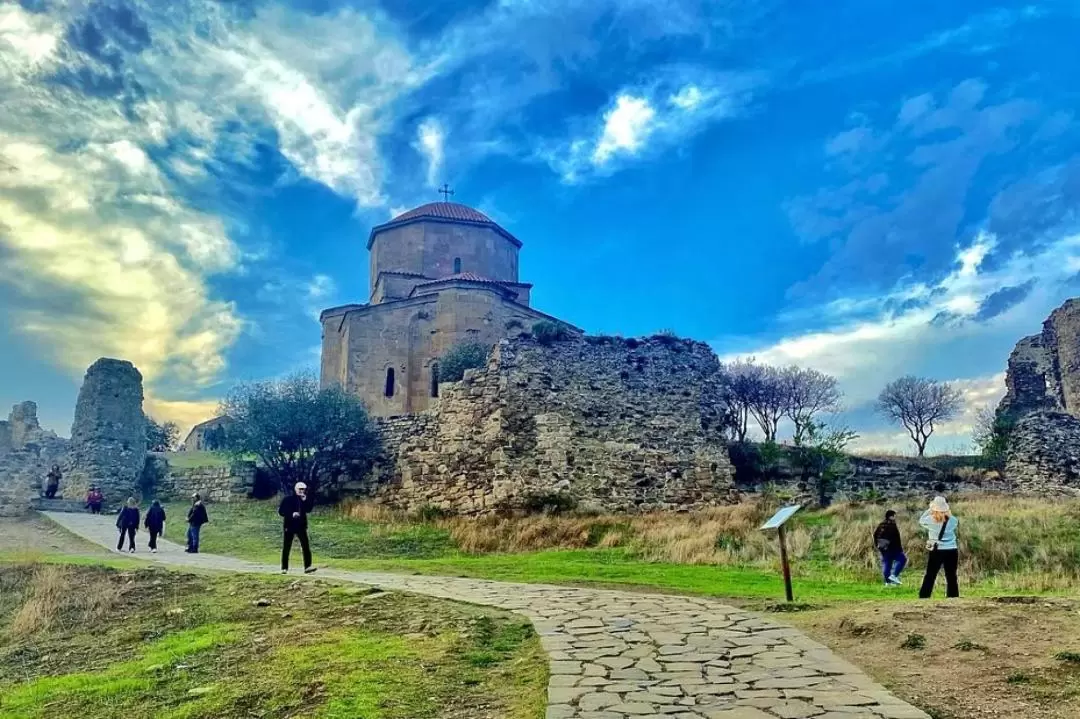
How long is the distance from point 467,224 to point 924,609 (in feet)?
109

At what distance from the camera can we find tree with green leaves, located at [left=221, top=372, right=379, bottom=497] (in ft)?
85.6

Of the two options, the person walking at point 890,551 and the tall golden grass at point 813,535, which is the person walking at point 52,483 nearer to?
the tall golden grass at point 813,535

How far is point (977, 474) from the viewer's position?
24859mm

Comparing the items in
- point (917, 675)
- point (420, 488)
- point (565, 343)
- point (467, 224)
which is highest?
point (467, 224)

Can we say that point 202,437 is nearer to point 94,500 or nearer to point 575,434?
point 94,500

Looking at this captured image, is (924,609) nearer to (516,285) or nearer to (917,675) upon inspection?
(917,675)

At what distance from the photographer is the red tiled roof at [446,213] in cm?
3906

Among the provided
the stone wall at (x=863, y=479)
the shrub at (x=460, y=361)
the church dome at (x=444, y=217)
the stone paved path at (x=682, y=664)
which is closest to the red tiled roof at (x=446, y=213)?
the church dome at (x=444, y=217)

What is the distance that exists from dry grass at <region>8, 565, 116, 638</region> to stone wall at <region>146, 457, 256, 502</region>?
1386cm

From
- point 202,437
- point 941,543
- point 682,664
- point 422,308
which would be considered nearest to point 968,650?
point 682,664

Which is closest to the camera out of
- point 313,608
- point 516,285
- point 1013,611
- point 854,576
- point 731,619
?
point 1013,611

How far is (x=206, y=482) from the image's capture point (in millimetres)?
27953

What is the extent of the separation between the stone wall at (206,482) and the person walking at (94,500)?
1.72 m

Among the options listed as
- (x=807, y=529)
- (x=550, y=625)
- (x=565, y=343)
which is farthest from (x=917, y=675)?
(x=565, y=343)
